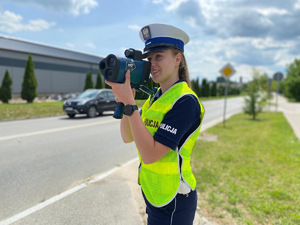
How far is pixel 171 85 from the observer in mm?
1468

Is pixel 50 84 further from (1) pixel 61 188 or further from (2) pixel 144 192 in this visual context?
(2) pixel 144 192

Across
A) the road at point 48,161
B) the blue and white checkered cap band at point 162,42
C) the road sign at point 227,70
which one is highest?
the road sign at point 227,70

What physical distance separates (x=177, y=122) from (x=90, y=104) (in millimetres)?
12544

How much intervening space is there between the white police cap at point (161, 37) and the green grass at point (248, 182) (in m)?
2.38

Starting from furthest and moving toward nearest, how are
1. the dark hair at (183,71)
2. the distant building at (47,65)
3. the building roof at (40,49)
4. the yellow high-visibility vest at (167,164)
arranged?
the distant building at (47,65)
the building roof at (40,49)
the dark hair at (183,71)
the yellow high-visibility vest at (167,164)

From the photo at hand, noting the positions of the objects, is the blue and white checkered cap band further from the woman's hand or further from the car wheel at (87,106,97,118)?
the car wheel at (87,106,97,118)

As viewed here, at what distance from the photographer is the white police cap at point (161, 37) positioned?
134 centimetres

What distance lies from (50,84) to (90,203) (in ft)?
122

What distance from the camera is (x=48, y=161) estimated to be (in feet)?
17.4

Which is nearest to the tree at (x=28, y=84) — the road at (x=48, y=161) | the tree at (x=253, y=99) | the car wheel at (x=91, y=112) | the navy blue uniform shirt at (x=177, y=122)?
the car wheel at (x=91, y=112)

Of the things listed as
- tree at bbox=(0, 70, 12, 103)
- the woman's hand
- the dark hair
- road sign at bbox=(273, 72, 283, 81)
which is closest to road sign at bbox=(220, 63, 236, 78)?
road sign at bbox=(273, 72, 283, 81)

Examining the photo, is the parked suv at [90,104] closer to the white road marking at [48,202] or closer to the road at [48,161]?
the road at [48,161]

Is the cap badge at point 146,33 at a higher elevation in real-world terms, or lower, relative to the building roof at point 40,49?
lower

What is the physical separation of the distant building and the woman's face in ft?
103
